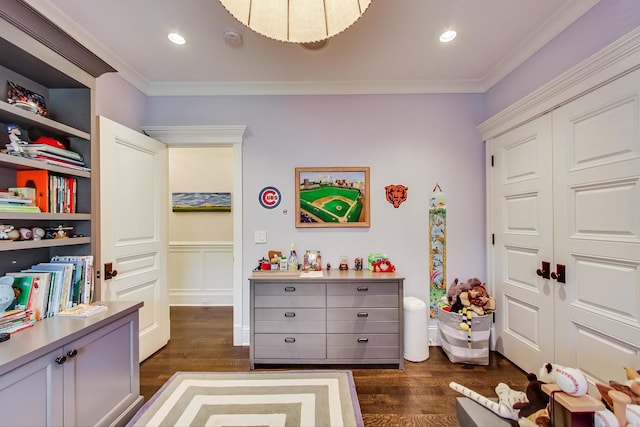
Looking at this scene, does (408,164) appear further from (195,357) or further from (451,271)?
(195,357)

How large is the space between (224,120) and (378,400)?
2864mm

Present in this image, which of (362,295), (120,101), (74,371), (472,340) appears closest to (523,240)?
(472,340)

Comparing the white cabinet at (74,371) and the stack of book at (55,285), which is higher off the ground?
the stack of book at (55,285)

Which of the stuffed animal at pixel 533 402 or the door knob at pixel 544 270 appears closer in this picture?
the stuffed animal at pixel 533 402

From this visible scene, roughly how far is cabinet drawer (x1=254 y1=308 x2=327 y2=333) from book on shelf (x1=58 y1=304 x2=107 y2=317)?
109 centimetres

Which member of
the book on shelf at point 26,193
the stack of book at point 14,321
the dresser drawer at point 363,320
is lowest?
the dresser drawer at point 363,320

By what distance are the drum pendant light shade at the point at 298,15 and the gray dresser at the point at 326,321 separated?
182 centimetres

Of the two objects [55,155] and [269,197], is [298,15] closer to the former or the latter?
[55,155]

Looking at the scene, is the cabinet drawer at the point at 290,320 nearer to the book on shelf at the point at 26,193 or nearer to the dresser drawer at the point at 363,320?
the dresser drawer at the point at 363,320

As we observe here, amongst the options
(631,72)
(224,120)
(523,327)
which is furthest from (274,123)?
(523,327)

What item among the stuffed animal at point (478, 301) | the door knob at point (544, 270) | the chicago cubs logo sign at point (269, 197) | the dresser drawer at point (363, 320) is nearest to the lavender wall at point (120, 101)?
the chicago cubs logo sign at point (269, 197)

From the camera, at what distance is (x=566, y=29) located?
1901mm

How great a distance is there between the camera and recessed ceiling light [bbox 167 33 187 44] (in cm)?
207

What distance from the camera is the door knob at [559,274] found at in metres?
1.90
